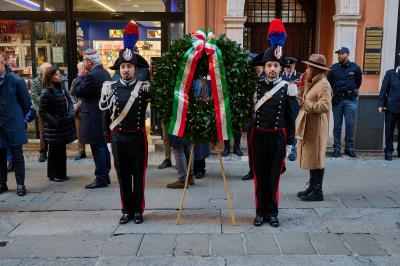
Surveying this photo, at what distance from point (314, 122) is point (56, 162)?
4085 mm

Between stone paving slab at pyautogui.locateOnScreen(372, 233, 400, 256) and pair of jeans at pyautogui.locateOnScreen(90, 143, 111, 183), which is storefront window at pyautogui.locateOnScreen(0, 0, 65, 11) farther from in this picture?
stone paving slab at pyautogui.locateOnScreen(372, 233, 400, 256)

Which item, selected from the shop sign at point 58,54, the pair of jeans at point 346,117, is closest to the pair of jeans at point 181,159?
the pair of jeans at point 346,117

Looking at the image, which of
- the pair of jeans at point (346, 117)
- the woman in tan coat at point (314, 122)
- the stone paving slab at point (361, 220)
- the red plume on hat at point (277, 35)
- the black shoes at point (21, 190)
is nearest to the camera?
the red plume on hat at point (277, 35)

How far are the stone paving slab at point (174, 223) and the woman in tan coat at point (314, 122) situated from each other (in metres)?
1.40

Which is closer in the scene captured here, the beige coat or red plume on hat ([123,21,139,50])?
red plume on hat ([123,21,139,50])

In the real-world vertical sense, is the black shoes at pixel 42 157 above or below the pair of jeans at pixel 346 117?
below

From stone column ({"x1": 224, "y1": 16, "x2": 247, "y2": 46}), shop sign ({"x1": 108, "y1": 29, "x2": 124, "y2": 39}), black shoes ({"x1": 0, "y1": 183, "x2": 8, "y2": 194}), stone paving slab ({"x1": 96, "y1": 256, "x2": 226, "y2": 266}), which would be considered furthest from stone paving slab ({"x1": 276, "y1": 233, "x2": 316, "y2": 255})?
shop sign ({"x1": 108, "y1": 29, "x2": 124, "y2": 39})

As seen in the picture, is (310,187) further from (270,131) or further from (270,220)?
(270,131)

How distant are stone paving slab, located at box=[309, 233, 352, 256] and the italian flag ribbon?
1.44 metres

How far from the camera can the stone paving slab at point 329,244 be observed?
463cm

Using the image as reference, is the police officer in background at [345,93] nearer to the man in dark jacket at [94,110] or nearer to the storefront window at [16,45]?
the man in dark jacket at [94,110]

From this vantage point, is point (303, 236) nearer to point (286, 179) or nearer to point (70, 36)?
point (286, 179)

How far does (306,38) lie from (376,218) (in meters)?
6.60

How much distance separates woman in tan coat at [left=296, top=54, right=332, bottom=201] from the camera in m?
5.76
